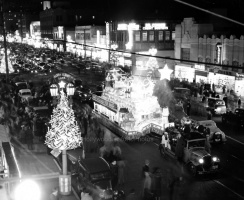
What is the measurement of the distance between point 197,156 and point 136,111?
738 centimetres

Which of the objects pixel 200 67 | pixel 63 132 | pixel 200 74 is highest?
pixel 200 67

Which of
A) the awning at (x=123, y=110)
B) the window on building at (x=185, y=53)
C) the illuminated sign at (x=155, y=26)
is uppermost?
the illuminated sign at (x=155, y=26)

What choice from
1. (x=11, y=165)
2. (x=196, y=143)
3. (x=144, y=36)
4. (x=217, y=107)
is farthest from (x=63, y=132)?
(x=144, y=36)

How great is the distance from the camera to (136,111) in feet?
74.8

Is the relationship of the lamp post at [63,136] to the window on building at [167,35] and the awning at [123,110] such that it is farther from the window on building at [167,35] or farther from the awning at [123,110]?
the window on building at [167,35]

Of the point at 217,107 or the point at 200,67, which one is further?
the point at 200,67

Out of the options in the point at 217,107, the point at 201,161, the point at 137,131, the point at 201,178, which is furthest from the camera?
the point at 217,107

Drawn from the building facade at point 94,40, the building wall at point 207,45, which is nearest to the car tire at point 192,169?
the building wall at point 207,45

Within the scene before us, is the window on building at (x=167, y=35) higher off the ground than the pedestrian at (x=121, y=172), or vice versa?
the window on building at (x=167, y=35)

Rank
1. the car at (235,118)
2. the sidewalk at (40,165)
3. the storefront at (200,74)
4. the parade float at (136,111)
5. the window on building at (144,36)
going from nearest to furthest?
the sidewalk at (40,165)
the parade float at (136,111)
the car at (235,118)
the storefront at (200,74)
the window on building at (144,36)

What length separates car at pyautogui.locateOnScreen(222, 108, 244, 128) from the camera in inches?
956

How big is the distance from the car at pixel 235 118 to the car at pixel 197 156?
8.10 m

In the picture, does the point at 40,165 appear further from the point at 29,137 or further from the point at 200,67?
the point at 200,67

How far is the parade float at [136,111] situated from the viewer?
22.4 m
